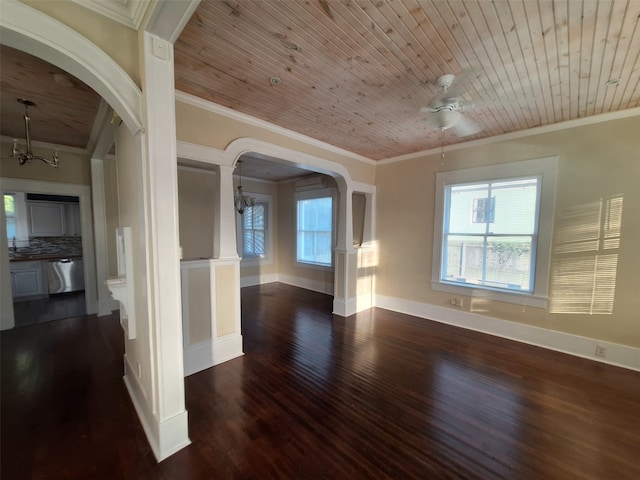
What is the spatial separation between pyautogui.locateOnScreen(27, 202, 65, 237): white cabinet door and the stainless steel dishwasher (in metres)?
0.90

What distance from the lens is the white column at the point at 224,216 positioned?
269 centimetres

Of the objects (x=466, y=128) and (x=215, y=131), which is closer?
(x=215, y=131)

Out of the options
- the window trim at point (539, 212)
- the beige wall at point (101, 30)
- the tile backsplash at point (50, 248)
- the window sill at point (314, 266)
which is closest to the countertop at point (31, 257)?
the tile backsplash at point (50, 248)

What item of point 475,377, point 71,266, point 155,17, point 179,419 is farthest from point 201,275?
point 71,266

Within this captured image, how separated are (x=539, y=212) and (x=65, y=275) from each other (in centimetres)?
850

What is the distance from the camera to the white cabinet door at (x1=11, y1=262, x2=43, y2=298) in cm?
481

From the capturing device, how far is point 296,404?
211 centimetres

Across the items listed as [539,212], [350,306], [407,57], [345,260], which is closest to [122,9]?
[407,57]

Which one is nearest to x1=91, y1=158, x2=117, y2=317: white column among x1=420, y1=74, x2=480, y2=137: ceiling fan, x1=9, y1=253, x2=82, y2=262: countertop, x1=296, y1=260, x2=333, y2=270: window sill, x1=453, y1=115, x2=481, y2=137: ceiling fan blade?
x1=9, y1=253, x2=82, y2=262: countertop

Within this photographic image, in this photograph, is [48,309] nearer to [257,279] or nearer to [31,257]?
[31,257]

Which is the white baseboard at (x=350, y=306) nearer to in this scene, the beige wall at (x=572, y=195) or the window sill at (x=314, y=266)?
the beige wall at (x=572, y=195)

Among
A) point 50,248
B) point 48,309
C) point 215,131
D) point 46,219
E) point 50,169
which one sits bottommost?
point 48,309

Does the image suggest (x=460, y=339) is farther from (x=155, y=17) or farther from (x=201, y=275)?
(x=155, y=17)

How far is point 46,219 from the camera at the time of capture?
18.0 ft
